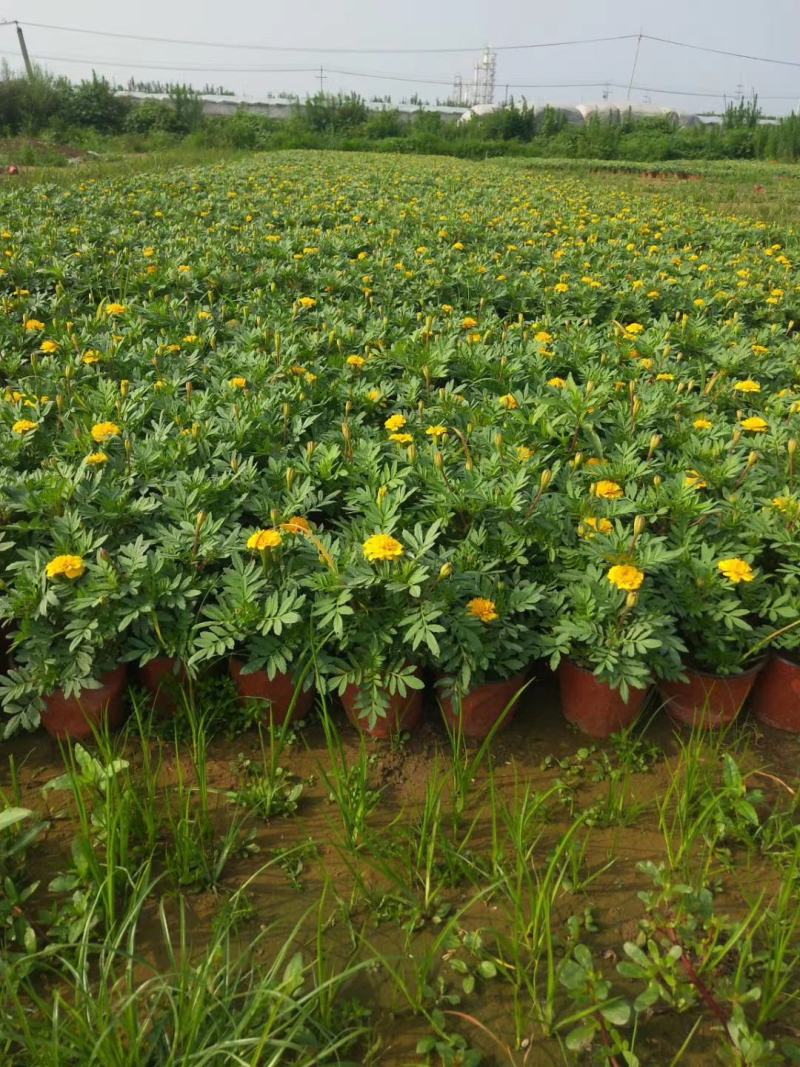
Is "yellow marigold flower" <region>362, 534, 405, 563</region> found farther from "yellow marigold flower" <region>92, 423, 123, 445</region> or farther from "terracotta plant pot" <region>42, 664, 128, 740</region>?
"yellow marigold flower" <region>92, 423, 123, 445</region>

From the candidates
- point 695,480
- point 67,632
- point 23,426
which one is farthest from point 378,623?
point 23,426

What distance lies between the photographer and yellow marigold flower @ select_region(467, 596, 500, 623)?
1933mm

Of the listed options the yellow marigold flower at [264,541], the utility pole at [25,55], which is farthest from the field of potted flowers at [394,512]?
the utility pole at [25,55]

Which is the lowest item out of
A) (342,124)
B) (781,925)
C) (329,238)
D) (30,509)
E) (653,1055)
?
(653,1055)

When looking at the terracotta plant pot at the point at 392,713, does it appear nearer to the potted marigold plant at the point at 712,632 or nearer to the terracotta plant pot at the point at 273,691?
the terracotta plant pot at the point at 273,691

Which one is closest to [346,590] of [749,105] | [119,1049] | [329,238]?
[119,1049]

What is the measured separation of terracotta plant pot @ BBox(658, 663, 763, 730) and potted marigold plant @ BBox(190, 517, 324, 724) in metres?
1.13

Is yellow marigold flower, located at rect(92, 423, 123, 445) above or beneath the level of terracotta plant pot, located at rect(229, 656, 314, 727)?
above

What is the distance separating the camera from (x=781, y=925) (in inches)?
57.2

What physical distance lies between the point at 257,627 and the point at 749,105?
40.8m

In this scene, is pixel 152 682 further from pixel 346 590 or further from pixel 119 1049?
pixel 119 1049

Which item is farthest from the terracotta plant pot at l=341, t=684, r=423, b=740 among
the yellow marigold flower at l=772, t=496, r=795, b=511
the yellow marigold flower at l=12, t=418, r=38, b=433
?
the yellow marigold flower at l=12, t=418, r=38, b=433

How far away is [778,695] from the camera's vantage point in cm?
218

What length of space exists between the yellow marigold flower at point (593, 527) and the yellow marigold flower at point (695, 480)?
40 centimetres
